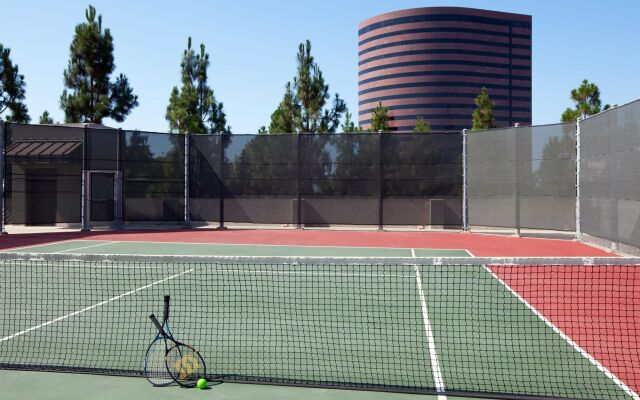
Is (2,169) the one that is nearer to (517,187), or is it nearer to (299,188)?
(299,188)

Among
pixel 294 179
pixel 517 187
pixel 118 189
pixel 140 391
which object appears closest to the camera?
pixel 140 391

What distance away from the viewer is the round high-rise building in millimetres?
132625

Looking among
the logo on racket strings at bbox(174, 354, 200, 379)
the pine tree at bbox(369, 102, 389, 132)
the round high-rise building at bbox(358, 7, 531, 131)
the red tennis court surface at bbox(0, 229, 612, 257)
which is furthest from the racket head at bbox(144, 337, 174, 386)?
the round high-rise building at bbox(358, 7, 531, 131)

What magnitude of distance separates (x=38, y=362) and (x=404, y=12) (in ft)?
454

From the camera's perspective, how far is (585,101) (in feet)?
123

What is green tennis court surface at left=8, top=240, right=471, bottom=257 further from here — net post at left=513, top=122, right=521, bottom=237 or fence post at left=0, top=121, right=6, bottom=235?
net post at left=513, top=122, right=521, bottom=237

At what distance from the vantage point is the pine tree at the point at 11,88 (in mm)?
35719

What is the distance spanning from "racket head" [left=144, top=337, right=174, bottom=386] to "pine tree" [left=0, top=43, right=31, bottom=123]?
35.3 metres

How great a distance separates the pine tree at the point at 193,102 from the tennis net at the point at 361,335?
30.2m

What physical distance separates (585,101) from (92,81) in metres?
31.1

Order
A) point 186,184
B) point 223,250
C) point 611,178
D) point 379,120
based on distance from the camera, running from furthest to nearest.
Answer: point 379,120, point 186,184, point 223,250, point 611,178

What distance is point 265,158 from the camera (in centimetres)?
2742

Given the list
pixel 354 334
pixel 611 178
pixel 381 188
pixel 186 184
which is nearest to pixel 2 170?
pixel 186 184

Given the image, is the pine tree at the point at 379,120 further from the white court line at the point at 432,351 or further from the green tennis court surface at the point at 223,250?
the white court line at the point at 432,351
